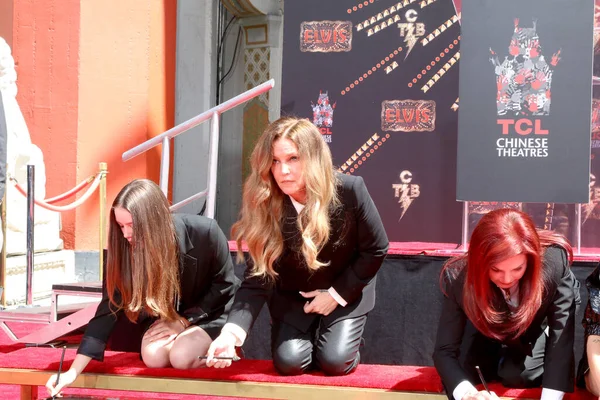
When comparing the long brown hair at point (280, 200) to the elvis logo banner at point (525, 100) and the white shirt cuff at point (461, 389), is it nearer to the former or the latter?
the white shirt cuff at point (461, 389)

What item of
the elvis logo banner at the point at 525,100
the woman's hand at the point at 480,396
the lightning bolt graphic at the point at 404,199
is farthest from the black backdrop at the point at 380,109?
the woman's hand at the point at 480,396

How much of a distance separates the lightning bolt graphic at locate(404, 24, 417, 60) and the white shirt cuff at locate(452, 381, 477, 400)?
3080 millimetres

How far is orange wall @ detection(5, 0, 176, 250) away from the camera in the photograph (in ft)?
20.8

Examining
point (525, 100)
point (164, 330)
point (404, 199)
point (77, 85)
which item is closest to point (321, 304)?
point (164, 330)

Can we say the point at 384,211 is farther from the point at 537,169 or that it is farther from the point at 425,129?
the point at 537,169

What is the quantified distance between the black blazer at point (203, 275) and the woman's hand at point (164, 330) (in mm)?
59

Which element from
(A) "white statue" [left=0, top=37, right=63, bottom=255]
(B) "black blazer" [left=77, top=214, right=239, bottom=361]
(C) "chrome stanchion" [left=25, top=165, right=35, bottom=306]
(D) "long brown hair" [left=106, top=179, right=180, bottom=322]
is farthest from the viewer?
(A) "white statue" [left=0, top=37, right=63, bottom=255]

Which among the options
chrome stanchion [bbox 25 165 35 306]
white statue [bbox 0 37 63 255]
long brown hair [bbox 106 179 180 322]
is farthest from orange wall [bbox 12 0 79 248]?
long brown hair [bbox 106 179 180 322]

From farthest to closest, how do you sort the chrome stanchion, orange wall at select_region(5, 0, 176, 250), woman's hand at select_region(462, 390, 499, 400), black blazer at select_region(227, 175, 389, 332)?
1. orange wall at select_region(5, 0, 176, 250)
2. the chrome stanchion
3. black blazer at select_region(227, 175, 389, 332)
4. woman's hand at select_region(462, 390, 499, 400)

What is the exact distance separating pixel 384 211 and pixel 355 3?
1.31m

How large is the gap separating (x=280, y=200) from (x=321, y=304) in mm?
402

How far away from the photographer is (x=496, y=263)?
226 centimetres

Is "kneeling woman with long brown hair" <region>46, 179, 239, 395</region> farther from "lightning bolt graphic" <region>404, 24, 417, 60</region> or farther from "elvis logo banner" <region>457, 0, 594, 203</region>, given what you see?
"lightning bolt graphic" <region>404, 24, 417, 60</region>

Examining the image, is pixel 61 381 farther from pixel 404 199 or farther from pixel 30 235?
pixel 404 199
